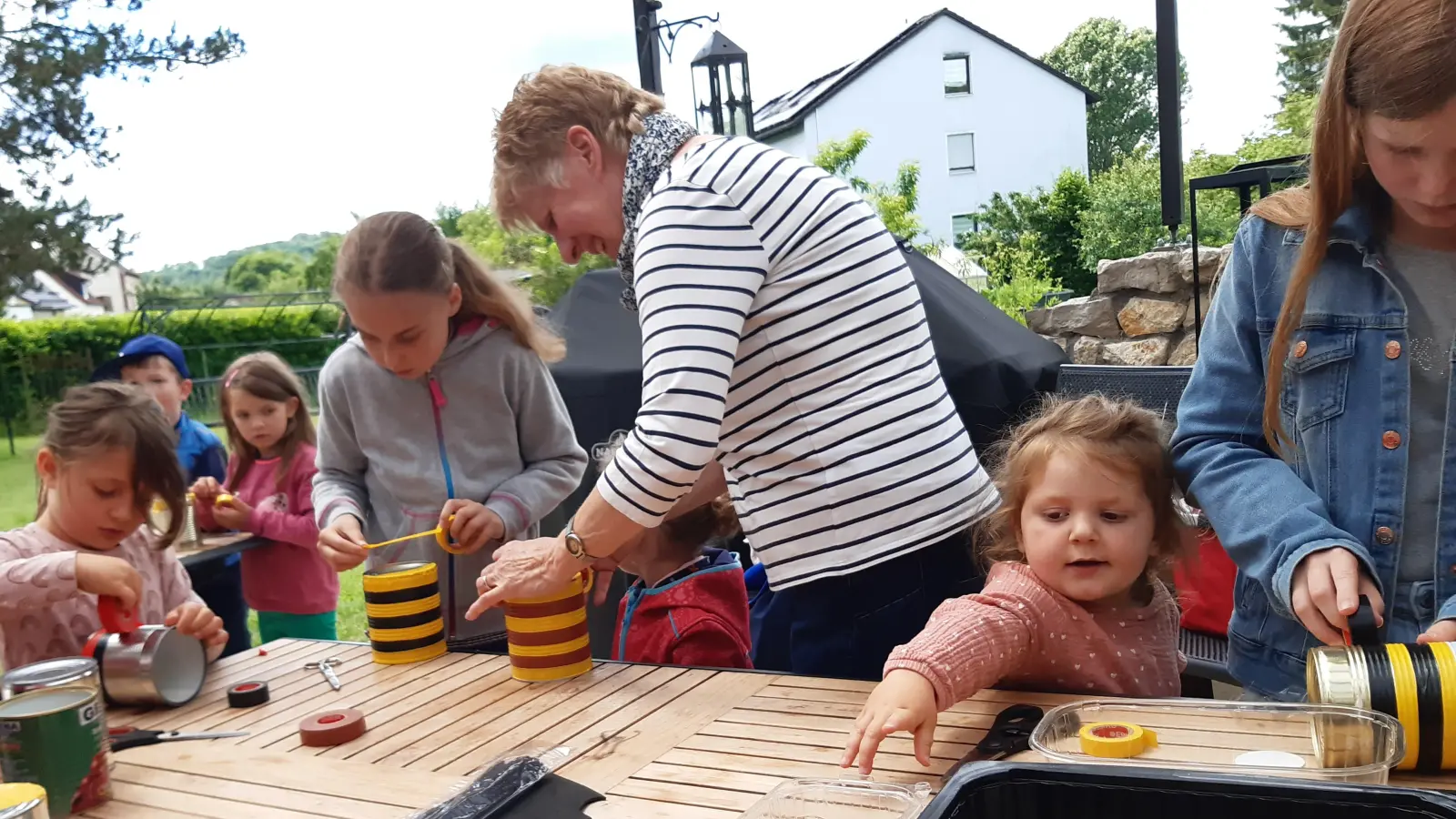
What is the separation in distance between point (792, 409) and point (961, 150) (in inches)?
1072

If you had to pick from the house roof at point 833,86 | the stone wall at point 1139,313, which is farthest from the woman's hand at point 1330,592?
the house roof at point 833,86

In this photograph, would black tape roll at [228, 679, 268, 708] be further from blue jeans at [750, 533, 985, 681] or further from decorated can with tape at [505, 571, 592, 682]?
blue jeans at [750, 533, 985, 681]

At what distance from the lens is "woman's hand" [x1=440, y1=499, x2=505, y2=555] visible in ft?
6.31

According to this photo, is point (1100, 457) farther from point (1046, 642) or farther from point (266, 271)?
point (266, 271)

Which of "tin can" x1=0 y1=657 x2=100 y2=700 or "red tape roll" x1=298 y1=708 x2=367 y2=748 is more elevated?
"tin can" x1=0 y1=657 x2=100 y2=700

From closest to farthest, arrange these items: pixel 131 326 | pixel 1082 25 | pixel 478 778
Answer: pixel 478 778
pixel 131 326
pixel 1082 25

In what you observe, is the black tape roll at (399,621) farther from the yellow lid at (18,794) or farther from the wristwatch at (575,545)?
the yellow lid at (18,794)

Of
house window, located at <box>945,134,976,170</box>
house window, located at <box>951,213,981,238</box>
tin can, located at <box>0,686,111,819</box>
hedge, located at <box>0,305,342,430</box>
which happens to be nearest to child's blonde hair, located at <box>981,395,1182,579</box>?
tin can, located at <box>0,686,111,819</box>

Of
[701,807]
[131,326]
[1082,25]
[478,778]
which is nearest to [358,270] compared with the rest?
[478,778]

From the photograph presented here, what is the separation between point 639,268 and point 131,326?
501 inches

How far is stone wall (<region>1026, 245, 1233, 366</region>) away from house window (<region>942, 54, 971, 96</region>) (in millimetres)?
24311

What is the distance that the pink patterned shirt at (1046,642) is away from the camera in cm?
123

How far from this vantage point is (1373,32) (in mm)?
1106

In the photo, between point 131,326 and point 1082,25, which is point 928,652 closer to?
point 131,326
